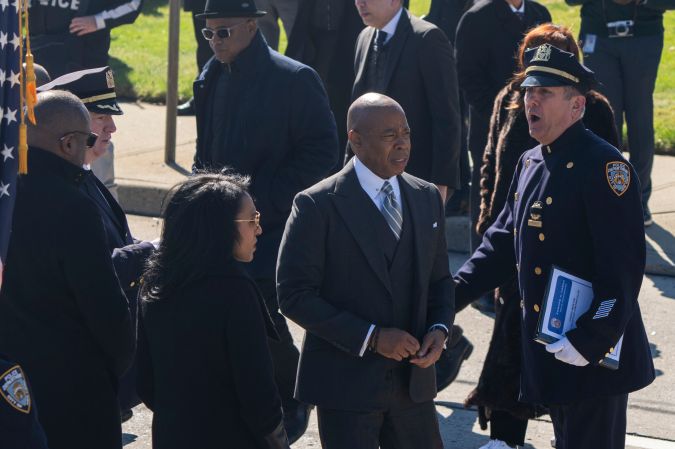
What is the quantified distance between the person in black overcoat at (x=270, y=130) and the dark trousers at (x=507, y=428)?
0.94 m

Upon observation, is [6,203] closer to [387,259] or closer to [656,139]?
[387,259]

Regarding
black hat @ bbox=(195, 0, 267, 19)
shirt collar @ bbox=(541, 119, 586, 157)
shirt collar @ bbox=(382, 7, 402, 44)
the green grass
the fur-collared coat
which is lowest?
the green grass

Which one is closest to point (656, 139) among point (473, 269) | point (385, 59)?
point (385, 59)

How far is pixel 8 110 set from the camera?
148 inches

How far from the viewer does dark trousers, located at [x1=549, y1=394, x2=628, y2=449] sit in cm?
488

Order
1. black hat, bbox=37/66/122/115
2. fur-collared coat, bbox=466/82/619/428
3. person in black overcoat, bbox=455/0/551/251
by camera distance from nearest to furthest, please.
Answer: black hat, bbox=37/66/122/115 < fur-collared coat, bbox=466/82/619/428 < person in black overcoat, bbox=455/0/551/251

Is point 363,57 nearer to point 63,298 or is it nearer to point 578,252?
point 578,252

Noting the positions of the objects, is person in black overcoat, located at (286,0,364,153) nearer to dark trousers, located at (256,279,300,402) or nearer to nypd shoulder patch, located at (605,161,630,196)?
dark trousers, located at (256,279,300,402)

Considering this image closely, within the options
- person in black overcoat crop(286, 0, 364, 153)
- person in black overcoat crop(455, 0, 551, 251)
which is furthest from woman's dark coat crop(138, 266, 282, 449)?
person in black overcoat crop(286, 0, 364, 153)

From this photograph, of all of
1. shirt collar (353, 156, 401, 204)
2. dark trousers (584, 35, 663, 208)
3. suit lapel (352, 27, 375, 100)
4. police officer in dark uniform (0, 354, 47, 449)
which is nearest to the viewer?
police officer in dark uniform (0, 354, 47, 449)

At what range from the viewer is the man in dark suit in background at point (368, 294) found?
4.87 metres

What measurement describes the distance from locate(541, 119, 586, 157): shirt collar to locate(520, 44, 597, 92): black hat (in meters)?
0.15

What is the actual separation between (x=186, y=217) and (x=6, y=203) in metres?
0.90

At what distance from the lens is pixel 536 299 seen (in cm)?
502
